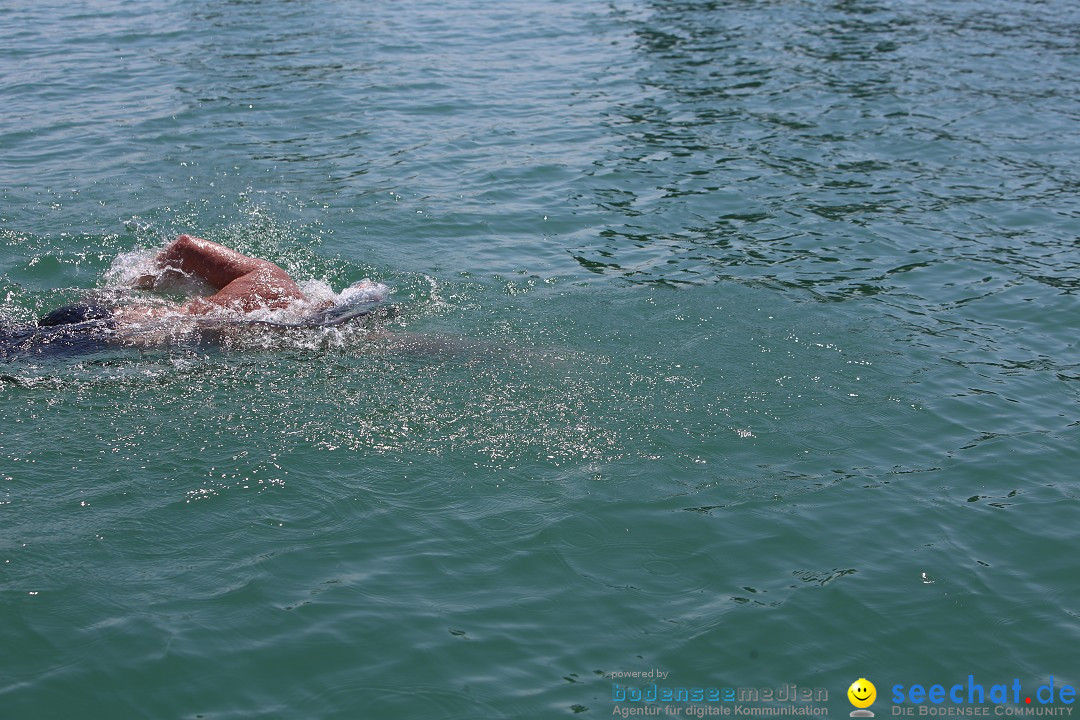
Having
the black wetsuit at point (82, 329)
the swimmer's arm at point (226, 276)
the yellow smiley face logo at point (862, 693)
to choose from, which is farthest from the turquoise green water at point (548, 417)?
the swimmer's arm at point (226, 276)

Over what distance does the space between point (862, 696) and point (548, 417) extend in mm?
2882

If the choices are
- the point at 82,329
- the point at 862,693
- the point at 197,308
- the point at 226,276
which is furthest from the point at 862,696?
the point at 82,329

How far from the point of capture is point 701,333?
8.04m

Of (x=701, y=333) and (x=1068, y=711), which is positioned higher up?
(x=701, y=333)

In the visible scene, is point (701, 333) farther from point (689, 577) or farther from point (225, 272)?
point (225, 272)

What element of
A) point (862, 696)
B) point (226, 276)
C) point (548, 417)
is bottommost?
point (862, 696)

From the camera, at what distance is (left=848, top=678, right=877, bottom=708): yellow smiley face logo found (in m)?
4.66

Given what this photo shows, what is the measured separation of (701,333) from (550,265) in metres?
2.06

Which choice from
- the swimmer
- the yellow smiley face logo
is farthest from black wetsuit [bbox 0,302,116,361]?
the yellow smiley face logo

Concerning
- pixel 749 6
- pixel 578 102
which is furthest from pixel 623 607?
pixel 749 6

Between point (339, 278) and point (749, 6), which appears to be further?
point (749, 6)

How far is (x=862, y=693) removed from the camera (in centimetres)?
471

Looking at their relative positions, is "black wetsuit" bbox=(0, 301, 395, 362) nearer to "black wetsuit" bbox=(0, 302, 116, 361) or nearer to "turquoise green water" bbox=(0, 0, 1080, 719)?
"black wetsuit" bbox=(0, 302, 116, 361)

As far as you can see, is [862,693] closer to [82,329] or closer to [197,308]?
[197,308]
